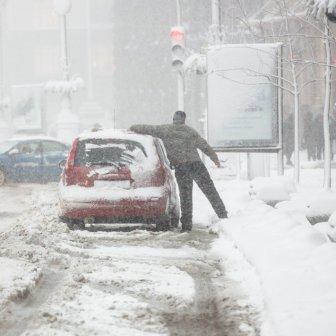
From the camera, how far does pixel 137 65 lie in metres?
52.4

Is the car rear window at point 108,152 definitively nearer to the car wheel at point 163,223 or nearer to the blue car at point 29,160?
the car wheel at point 163,223

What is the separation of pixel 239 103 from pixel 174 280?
9541 millimetres

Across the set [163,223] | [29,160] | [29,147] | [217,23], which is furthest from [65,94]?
[163,223]

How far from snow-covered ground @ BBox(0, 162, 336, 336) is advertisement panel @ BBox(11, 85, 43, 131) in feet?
88.3

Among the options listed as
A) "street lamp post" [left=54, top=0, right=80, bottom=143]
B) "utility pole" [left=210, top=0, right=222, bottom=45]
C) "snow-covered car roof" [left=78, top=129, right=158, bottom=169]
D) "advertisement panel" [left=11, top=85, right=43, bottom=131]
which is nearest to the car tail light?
"snow-covered car roof" [left=78, top=129, right=158, bottom=169]

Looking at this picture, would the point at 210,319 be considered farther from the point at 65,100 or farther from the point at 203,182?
the point at 65,100

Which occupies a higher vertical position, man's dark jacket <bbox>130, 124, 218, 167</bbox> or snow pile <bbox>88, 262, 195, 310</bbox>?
man's dark jacket <bbox>130, 124, 218, 167</bbox>

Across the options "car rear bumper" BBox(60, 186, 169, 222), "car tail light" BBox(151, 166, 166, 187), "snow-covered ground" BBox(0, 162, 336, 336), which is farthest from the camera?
"car tail light" BBox(151, 166, 166, 187)

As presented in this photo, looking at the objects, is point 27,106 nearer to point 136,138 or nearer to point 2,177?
point 2,177

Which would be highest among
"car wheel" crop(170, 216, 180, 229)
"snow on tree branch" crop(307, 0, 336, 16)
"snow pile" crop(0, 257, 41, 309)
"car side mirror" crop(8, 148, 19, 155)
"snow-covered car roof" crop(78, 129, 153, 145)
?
"snow on tree branch" crop(307, 0, 336, 16)

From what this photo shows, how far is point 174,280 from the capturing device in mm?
7270

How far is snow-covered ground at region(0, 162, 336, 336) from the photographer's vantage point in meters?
5.54

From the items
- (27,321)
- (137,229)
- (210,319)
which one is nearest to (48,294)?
(27,321)

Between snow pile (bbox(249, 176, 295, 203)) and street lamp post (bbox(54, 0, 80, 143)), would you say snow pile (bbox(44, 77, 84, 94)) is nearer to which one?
street lamp post (bbox(54, 0, 80, 143))
